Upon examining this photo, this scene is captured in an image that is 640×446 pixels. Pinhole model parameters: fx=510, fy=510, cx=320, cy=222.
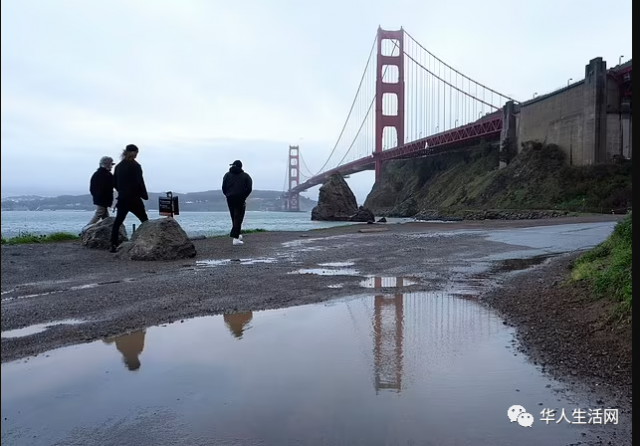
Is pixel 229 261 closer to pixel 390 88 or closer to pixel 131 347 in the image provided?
pixel 131 347

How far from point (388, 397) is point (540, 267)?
14.5 feet

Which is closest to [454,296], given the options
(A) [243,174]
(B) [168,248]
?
(B) [168,248]

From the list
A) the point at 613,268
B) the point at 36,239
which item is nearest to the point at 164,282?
the point at 613,268

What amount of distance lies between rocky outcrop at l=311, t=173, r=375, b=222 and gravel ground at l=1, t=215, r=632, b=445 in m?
30.4

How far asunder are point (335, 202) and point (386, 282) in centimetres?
3405

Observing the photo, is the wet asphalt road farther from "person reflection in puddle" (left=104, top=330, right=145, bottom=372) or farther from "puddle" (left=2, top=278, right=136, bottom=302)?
"person reflection in puddle" (left=104, top=330, right=145, bottom=372)

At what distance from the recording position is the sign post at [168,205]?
Result: 8.09 m

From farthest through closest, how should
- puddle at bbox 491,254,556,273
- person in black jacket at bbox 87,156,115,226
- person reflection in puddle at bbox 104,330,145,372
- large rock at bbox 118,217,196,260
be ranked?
person in black jacket at bbox 87,156,115,226, large rock at bbox 118,217,196,260, puddle at bbox 491,254,556,273, person reflection in puddle at bbox 104,330,145,372

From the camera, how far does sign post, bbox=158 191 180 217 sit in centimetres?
809

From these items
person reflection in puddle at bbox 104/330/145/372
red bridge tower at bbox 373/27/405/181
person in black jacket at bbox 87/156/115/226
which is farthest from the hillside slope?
Answer: person reflection in puddle at bbox 104/330/145/372

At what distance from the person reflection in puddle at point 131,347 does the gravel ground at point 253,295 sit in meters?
0.12

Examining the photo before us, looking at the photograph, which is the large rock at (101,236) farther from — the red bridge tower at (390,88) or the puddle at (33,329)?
the red bridge tower at (390,88)

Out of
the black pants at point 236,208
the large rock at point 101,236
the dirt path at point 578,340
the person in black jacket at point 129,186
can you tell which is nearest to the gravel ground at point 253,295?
the dirt path at point 578,340

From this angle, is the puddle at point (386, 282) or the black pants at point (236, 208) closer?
the puddle at point (386, 282)
